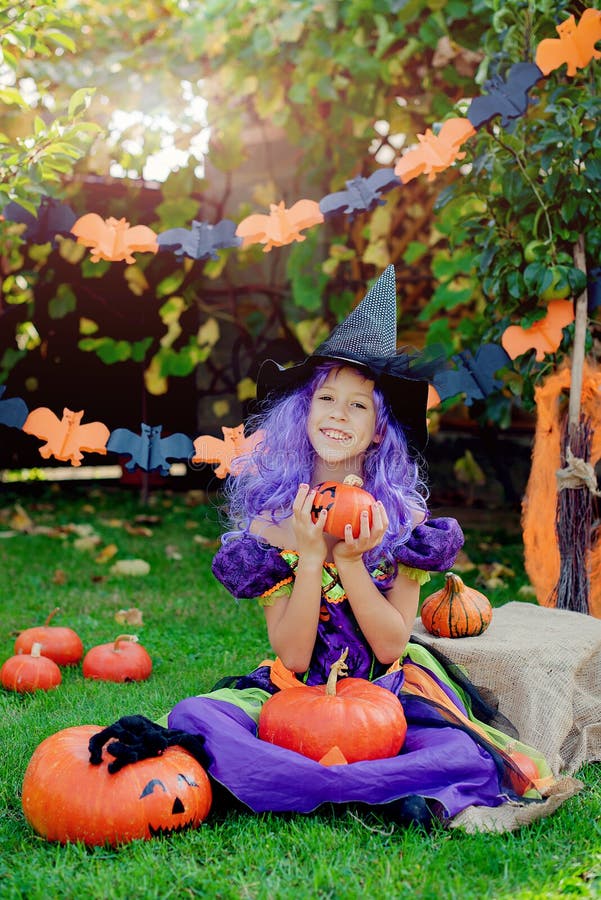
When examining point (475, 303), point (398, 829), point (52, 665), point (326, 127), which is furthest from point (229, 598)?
point (326, 127)

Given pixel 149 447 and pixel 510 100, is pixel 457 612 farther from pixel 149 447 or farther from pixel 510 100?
pixel 510 100

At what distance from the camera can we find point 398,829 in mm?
2059

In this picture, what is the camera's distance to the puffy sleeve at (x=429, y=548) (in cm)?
240

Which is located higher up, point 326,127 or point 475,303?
point 326,127

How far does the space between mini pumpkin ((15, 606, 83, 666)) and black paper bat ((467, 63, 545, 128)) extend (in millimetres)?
2219

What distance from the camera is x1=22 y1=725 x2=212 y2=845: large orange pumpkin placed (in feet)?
6.35

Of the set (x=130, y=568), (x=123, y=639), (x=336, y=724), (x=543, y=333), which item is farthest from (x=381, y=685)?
(x=130, y=568)

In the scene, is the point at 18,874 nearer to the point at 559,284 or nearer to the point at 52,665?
the point at 52,665

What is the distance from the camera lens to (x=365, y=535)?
7.30 feet

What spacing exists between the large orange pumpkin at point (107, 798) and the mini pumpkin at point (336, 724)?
0.74 ft

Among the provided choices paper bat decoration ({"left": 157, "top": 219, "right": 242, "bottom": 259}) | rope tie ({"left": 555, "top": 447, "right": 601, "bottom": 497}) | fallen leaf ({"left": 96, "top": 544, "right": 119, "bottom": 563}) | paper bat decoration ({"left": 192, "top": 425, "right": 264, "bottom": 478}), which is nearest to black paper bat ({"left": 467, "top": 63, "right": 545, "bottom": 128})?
paper bat decoration ({"left": 157, "top": 219, "right": 242, "bottom": 259})

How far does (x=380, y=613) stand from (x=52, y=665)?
130 centimetres

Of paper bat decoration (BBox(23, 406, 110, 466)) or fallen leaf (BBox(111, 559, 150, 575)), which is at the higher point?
paper bat decoration (BBox(23, 406, 110, 466))

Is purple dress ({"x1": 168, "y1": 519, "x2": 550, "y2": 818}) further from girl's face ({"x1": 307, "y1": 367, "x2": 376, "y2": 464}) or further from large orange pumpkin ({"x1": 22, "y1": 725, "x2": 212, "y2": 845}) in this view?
girl's face ({"x1": 307, "y1": 367, "x2": 376, "y2": 464})
